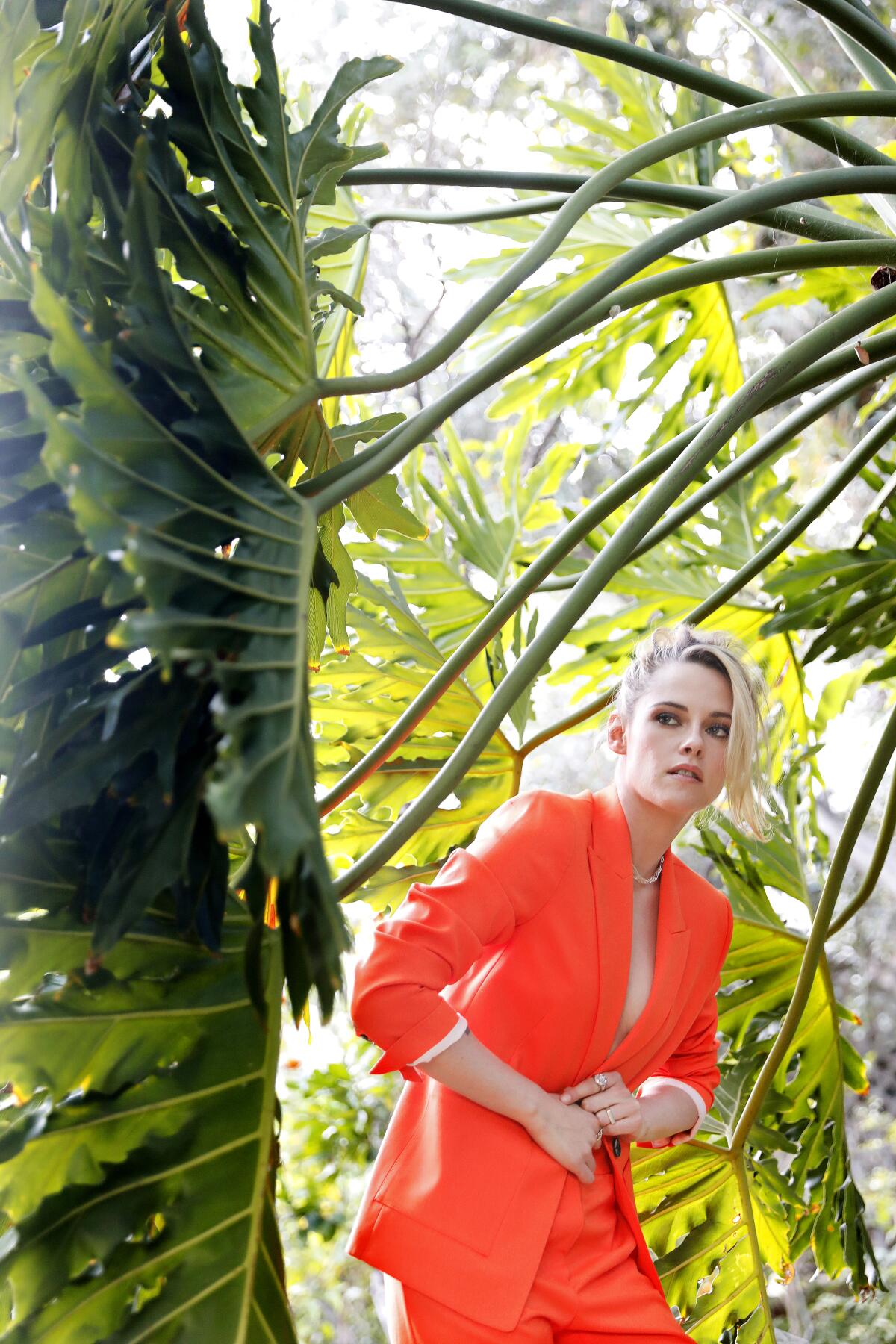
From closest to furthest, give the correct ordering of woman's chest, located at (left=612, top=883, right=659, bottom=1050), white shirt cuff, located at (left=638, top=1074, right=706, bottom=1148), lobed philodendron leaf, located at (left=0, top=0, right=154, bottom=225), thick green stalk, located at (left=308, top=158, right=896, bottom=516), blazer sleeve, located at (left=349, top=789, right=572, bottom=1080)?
lobed philodendron leaf, located at (left=0, top=0, right=154, bottom=225)
thick green stalk, located at (left=308, top=158, right=896, bottom=516)
blazer sleeve, located at (left=349, top=789, right=572, bottom=1080)
woman's chest, located at (left=612, top=883, right=659, bottom=1050)
white shirt cuff, located at (left=638, top=1074, right=706, bottom=1148)

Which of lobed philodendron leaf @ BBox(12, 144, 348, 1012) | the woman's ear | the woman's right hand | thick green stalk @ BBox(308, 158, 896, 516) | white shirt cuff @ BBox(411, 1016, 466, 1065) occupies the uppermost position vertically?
thick green stalk @ BBox(308, 158, 896, 516)

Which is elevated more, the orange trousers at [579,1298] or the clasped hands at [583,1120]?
the clasped hands at [583,1120]

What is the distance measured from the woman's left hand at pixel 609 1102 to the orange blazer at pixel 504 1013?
0.07 feet

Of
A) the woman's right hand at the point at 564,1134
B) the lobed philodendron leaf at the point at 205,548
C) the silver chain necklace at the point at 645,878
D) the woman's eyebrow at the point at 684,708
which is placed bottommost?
the woman's right hand at the point at 564,1134

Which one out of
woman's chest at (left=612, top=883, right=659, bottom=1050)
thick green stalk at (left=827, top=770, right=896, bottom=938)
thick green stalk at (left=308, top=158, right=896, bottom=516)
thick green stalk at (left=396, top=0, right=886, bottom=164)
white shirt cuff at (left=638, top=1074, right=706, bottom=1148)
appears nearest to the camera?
thick green stalk at (left=308, top=158, right=896, bottom=516)

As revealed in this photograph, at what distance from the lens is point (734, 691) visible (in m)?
1.31

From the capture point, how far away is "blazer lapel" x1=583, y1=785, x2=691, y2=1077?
3.87ft

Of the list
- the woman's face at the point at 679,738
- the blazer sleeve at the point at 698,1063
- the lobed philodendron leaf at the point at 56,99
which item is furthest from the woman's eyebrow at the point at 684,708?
the lobed philodendron leaf at the point at 56,99

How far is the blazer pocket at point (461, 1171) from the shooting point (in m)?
1.07

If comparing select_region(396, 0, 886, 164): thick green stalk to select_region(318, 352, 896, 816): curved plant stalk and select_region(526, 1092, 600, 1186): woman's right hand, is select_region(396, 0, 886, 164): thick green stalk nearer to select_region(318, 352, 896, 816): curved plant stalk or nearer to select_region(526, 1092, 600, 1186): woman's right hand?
select_region(318, 352, 896, 816): curved plant stalk

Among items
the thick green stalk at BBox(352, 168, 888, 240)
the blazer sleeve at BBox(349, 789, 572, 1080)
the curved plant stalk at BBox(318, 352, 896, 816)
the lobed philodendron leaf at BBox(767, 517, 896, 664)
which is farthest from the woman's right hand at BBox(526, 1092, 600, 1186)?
the thick green stalk at BBox(352, 168, 888, 240)

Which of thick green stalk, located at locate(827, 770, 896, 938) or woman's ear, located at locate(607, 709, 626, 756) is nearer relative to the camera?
woman's ear, located at locate(607, 709, 626, 756)

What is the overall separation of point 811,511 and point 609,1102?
0.77 metres

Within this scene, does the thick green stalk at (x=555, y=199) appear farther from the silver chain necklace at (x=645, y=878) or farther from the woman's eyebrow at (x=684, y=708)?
the silver chain necklace at (x=645, y=878)
